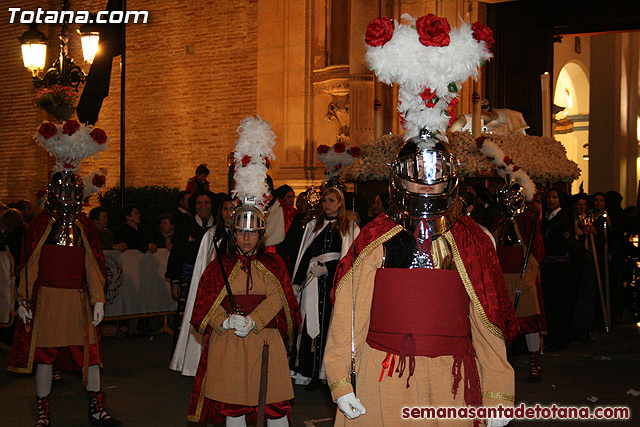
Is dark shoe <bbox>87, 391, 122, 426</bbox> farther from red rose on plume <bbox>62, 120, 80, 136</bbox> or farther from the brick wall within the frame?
the brick wall

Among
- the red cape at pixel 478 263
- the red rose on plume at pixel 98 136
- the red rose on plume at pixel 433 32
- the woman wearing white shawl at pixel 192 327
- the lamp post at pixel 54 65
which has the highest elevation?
the lamp post at pixel 54 65

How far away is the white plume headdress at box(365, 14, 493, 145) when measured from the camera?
3656 mm

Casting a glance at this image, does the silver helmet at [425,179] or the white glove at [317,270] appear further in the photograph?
the white glove at [317,270]

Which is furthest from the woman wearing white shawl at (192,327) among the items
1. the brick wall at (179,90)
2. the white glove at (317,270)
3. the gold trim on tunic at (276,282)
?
the brick wall at (179,90)

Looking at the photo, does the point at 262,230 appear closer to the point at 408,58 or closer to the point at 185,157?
the point at 408,58

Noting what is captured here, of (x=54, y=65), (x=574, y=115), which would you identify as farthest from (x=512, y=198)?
(x=574, y=115)

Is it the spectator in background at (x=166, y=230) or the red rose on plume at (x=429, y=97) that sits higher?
the red rose on plume at (x=429, y=97)

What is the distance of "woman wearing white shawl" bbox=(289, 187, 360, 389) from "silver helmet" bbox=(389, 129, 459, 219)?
159 inches

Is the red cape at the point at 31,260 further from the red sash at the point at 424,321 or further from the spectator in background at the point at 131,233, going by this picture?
the spectator in background at the point at 131,233

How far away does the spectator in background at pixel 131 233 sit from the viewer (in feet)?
38.3

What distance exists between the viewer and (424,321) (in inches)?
142

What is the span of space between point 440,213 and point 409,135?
1.34 ft

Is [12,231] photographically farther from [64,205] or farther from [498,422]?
[498,422]

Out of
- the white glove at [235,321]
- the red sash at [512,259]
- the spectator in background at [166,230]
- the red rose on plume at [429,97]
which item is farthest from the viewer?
the spectator in background at [166,230]
